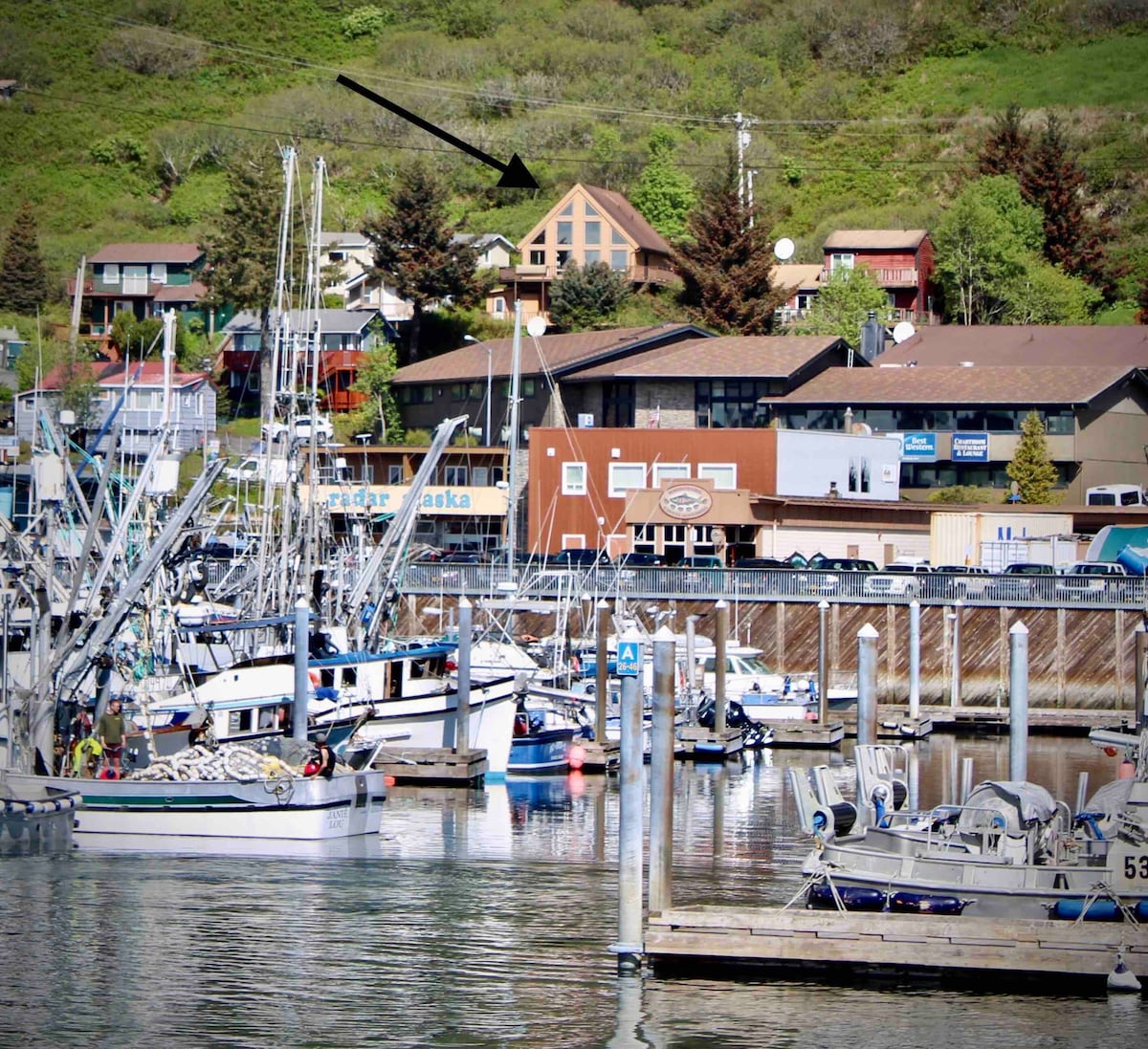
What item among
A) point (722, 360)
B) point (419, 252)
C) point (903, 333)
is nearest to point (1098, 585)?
point (722, 360)

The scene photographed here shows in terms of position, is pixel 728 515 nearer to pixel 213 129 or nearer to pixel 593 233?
pixel 593 233

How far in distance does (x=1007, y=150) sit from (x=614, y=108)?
4692 cm

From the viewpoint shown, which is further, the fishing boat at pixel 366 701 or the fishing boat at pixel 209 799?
the fishing boat at pixel 366 701

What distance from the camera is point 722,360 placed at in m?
87.2

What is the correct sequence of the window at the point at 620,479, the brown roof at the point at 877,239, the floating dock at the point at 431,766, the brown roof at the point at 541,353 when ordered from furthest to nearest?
the brown roof at the point at 877,239 < the brown roof at the point at 541,353 < the window at the point at 620,479 < the floating dock at the point at 431,766

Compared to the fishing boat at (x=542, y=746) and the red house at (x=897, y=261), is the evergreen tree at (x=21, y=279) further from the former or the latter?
the fishing boat at (x=542, y=746)

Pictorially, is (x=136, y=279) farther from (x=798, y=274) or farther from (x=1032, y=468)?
(x=1032, y=468)

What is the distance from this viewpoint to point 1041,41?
175500 millimetres

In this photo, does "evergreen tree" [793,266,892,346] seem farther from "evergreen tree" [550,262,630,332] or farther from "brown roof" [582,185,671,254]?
"brown roof" [582,185,671,254]

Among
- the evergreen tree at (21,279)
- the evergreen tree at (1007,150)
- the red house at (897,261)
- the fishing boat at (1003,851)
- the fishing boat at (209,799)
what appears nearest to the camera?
the fishing boat at (1003,851)

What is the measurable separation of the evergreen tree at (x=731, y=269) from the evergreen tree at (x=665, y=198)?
2288cm

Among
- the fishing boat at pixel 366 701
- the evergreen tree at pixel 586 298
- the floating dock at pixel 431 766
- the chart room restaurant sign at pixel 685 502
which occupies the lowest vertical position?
the floating dock at pixel 431 766

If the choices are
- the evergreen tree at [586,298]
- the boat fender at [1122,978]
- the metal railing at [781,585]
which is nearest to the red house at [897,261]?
the evergreen tree at [586,298]

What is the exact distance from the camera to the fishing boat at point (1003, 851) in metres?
25.5
